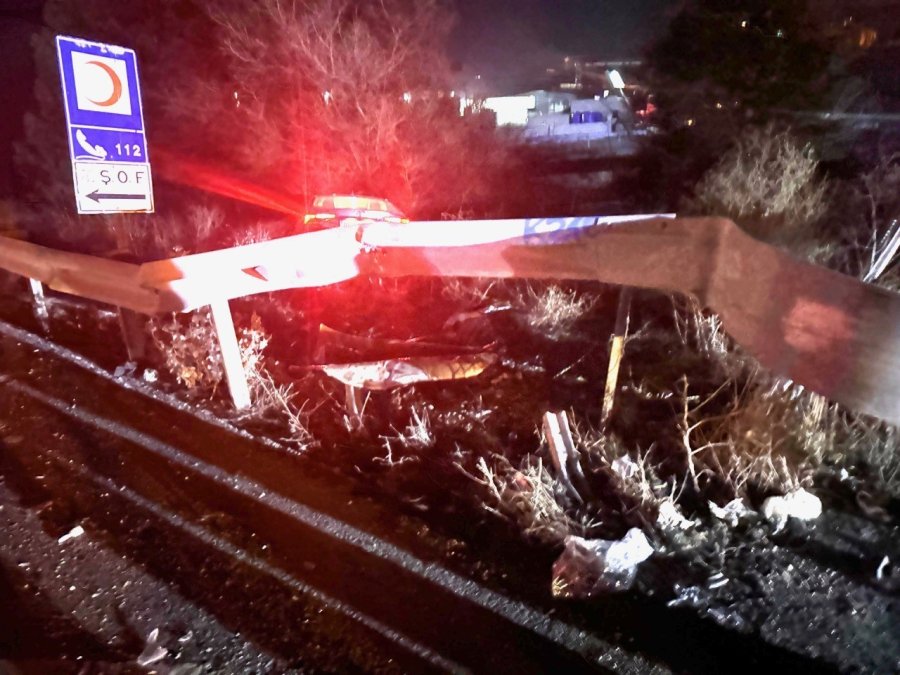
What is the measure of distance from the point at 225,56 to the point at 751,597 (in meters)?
16.7

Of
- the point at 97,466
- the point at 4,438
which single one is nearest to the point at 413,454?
the point at 97,466

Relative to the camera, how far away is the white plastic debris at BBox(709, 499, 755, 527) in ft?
12.9

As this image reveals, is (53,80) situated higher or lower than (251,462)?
higher

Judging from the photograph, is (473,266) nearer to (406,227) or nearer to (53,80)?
(406,227)

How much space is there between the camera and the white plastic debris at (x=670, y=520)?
387 cm

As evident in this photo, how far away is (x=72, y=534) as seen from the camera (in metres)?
3.97

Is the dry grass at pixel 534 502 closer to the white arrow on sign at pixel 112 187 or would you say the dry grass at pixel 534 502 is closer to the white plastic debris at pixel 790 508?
the white plastic debris at pixel 790 508

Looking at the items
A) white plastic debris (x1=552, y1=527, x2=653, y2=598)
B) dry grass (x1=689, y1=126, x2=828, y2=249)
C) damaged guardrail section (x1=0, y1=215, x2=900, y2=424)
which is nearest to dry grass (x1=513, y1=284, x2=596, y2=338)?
dry grass (x1=689, y1=126, x2=828, y2=249)

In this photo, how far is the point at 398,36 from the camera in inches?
599

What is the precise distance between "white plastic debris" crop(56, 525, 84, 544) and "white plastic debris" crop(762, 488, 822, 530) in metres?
3.66

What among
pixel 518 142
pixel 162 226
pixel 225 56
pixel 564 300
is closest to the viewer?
pixel 564 300

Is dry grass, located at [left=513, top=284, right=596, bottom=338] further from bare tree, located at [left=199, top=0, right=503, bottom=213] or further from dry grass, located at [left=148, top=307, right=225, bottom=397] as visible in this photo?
bare tree, located at [left=199, top=0, right=503, bottom=213]

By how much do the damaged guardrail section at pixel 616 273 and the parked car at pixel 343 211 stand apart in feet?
9.01

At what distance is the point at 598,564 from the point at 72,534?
9.07 feet
